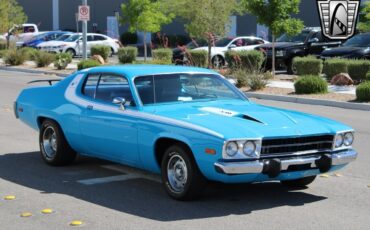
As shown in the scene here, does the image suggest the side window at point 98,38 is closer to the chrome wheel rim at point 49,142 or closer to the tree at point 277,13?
the tree at point 277,13

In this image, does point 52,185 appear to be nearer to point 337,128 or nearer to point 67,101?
point 67,101

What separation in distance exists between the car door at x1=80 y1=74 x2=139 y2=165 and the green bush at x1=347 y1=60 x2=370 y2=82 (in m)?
15.1

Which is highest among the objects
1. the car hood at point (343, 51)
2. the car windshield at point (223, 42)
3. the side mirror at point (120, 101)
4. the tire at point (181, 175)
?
the car windshield at point (223, 42)

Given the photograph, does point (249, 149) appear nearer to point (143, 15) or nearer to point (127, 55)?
point (127, 55)

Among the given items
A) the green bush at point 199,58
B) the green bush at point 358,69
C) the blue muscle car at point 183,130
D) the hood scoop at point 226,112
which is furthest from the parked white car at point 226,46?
the hood scoop at point 226,112

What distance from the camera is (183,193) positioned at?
271 inches

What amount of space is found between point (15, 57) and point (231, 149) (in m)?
28.5

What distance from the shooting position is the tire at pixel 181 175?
22.1 ft

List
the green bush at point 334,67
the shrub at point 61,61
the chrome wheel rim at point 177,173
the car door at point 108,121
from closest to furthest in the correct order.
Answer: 1. the chrome wheel rim at point 177,173
2. the car door at point 108,121
3. the green bush at point 334,67
4. the shrub at point 61,61

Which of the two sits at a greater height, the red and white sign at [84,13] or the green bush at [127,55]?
the red and white sign at [84,13]

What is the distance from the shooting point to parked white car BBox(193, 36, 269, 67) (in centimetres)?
3025

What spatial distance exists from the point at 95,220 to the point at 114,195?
990 millimetres

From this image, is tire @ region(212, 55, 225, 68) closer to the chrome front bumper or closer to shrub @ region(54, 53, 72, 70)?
shrub @ region(54, 53, 72, 70)

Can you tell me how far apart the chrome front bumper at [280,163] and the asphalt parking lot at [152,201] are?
0.43 metres
